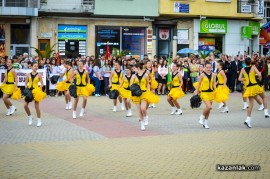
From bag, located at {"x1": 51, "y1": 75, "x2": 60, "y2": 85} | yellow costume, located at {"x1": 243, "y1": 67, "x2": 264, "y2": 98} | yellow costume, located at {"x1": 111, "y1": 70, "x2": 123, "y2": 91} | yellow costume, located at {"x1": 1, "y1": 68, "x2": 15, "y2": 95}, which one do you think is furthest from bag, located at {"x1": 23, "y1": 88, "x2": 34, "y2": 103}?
bag, located at {"x1": 51, "y1": 75, "x2": 60, "y2": 85}

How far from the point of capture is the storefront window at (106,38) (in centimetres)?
3644

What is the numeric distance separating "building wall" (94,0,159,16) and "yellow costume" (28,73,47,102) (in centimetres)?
1903

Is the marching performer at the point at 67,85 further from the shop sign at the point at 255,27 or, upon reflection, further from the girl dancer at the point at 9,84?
the shop sign at the point at 255,27

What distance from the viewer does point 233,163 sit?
10680 mm

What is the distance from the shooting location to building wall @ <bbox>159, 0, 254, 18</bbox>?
123 feet

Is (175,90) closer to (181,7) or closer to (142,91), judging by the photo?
(142,91)

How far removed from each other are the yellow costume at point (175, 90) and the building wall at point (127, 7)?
1648 centimetres

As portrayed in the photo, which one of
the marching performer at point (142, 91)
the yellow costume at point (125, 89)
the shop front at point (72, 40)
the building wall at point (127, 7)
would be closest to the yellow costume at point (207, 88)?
the marching performer at point (142, 91)

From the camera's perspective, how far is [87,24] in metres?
36.0

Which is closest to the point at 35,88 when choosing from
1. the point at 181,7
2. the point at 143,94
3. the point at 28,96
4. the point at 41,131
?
the point at 28,96

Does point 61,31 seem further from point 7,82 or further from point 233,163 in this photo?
point 233,163

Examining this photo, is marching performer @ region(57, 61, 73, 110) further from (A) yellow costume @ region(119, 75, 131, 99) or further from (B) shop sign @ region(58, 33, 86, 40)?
(B) shop sign @ region(58, 33, 86, 40)

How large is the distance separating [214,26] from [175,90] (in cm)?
2078

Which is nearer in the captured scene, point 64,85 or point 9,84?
point 9,84
